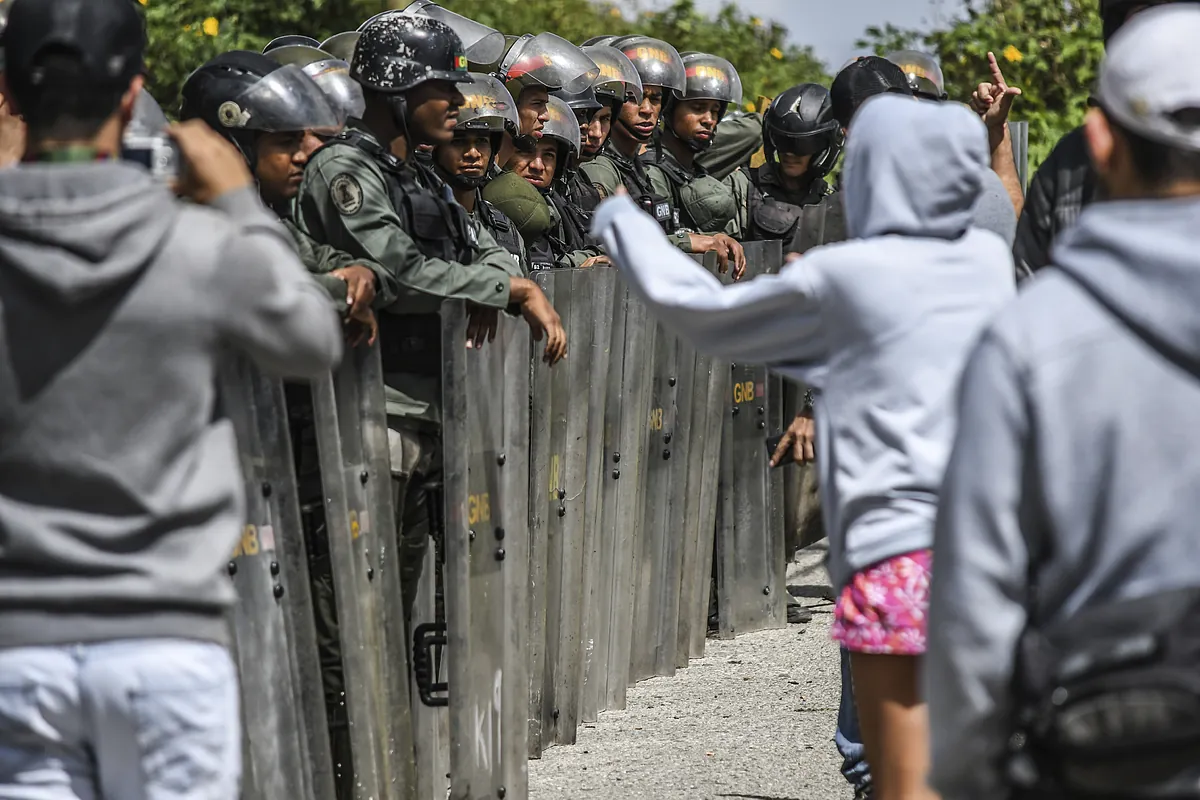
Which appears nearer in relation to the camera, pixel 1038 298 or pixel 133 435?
pixel 1038 298

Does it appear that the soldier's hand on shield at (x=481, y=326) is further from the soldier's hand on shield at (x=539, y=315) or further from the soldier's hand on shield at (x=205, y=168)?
the soldier's hand on shield at (x=205, y=168)

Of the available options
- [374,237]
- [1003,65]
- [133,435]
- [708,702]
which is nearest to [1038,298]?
[133,435]

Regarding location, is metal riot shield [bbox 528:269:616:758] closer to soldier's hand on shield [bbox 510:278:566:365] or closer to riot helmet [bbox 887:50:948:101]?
soldier's hand on shield [bbox 510:278:566:365]

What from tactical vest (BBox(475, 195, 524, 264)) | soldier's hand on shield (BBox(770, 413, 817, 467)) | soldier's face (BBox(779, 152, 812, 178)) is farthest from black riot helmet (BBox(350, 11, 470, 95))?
soldier's face (BBox(779, 152, 812, 178))

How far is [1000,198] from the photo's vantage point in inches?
216

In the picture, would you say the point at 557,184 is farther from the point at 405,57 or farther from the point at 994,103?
the point at 994,103

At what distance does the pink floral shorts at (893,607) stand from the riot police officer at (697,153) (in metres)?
5.76

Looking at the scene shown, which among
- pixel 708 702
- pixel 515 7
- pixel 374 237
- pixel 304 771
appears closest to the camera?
pixel 304 771

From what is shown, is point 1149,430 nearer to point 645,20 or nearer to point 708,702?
point 708,702

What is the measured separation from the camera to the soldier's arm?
581 centimetres

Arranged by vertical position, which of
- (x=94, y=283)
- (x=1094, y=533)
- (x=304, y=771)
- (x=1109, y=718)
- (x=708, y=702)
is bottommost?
(x=708, y=702)

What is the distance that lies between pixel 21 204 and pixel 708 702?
4.90 metres

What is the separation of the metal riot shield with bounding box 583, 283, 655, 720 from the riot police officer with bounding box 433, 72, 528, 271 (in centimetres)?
49

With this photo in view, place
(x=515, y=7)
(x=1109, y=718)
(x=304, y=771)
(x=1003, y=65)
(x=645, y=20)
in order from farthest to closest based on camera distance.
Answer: (x=645, y=20) → (x=515, y=7) → (x=1003, y=65) → (x=304, y=771) → (x=1109, y=718)
